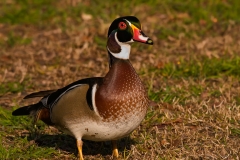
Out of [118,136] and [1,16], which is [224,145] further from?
[1,16]

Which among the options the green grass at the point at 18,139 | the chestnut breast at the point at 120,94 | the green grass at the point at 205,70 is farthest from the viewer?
the green grass at the point at 205,70

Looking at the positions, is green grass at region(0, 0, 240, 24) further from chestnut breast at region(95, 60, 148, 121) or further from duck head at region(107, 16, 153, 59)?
chestnut breast at region(95, 60, 148, 121)

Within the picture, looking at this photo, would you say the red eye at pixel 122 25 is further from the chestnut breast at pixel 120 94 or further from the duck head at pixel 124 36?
the chestnut breast at pixel 120 94

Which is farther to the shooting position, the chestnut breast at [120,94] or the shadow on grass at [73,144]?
the shadow on grass at [73,144]

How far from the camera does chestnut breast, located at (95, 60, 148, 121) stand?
428cm

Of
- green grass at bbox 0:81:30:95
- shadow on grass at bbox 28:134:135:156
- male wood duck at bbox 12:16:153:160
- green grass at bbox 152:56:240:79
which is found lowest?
green grass at bbox 152:56:240:79

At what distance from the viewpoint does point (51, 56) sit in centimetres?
744

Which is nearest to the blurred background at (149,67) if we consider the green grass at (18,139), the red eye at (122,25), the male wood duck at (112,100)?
the green grass at (18,139)

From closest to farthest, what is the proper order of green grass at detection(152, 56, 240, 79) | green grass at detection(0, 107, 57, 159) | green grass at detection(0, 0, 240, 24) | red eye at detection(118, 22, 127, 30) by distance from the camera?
red eye at detection(118, 22, 127, 30) → green grass at detection(0, 107, 57, 159) → green grass at detection(152, 56, 240, 79) → green grass at detection(0, 0, 240, 24)

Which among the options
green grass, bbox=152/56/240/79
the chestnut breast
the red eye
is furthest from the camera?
green grass, bbox=152/56/240/79

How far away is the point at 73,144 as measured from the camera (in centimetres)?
513

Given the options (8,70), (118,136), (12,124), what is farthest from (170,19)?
(118,136)

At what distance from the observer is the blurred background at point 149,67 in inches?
197

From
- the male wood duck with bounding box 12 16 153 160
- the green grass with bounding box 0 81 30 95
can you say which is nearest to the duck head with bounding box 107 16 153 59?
the male wood duck with bounding box 12 16 153 160
